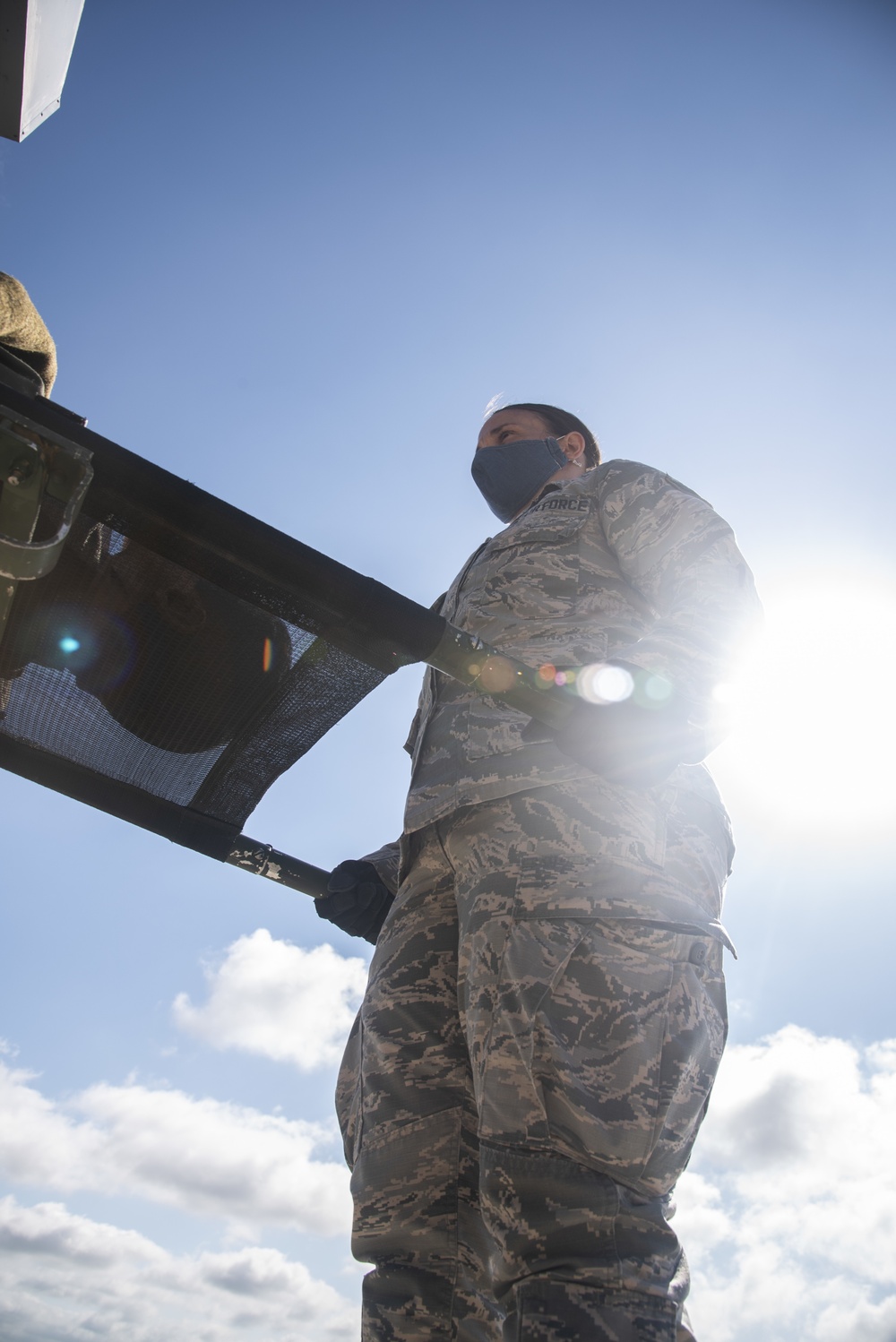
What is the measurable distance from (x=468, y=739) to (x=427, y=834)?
0.80 feet

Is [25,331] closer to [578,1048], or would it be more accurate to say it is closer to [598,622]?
[598,622]

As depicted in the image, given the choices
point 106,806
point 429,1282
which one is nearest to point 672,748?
point 429,1282

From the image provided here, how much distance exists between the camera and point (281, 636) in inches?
70.0

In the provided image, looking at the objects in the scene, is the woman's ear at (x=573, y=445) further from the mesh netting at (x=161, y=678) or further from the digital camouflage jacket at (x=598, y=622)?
the mesh netting at (x=161, y=678)

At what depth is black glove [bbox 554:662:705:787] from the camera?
153 centimetres

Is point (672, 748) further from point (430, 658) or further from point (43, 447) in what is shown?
point (43, 447)

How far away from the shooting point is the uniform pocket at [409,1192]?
5.24 ft

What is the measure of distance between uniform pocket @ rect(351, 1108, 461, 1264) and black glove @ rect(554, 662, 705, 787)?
763mm

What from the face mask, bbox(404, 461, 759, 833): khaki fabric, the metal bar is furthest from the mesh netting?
the face mask

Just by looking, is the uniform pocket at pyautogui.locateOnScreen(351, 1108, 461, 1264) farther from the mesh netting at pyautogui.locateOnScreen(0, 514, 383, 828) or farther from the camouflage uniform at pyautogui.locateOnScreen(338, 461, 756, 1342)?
the mesh netting at pyautogui.locateOnScreen(0, 514, 383, 828)

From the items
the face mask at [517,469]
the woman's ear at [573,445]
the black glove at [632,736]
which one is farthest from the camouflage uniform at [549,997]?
the woman's ear at [573,445]

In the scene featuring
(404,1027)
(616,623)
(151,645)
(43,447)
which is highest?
(616,623)

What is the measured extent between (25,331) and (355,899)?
5.19 feet

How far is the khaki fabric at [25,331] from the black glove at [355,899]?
1.42 meters
